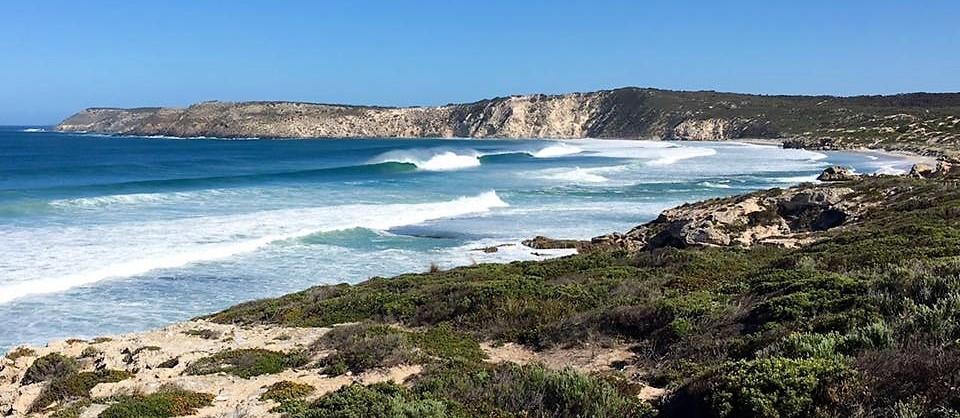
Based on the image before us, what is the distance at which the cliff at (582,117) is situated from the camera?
107125 millimetres

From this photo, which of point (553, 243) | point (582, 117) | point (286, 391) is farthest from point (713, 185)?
point (582, 117)

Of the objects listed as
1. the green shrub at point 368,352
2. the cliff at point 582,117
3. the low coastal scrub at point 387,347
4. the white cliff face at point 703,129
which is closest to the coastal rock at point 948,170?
the low coastal scrub at point 387,347

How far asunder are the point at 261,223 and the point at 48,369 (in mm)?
19597

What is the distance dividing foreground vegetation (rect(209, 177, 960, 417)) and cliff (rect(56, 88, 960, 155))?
82230 millimetres

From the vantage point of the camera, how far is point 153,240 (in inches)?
982

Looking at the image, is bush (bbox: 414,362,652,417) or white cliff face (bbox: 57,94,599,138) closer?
bush (bbox: 414,362,652,417)

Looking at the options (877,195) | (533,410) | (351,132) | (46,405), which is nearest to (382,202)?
(877,195)

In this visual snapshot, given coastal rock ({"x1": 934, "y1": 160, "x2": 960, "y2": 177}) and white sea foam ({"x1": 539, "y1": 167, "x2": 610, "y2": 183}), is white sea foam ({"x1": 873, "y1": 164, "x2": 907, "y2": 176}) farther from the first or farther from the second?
white sea foam ({"x1": 539, "y1": 167, "x2": 610, "y2": 183})

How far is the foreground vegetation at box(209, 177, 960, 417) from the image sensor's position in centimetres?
523

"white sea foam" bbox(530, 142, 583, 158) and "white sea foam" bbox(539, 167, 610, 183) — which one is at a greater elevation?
"white sea foam" bbox(539, 167, 610, 183)

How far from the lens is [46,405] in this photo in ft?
27.8

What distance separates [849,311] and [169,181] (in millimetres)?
48583

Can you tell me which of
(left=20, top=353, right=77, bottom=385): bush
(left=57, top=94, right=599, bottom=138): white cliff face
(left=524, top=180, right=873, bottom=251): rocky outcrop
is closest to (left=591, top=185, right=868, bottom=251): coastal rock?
(left=524, top=180, right=873, bottom=251): rocky outcrop

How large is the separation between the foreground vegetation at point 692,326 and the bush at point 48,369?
3.11m
